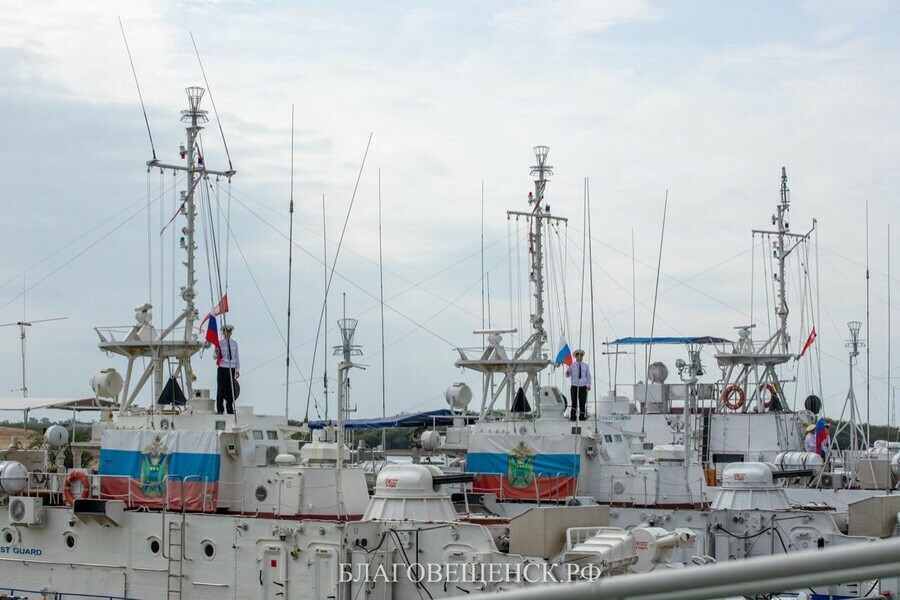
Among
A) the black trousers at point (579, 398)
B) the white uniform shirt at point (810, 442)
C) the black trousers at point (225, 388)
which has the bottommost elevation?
the white uniform shirt at point (810, 442)

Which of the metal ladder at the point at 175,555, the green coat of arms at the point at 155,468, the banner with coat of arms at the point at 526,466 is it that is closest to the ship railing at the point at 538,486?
the banner with coat of arms at the point at 526,466

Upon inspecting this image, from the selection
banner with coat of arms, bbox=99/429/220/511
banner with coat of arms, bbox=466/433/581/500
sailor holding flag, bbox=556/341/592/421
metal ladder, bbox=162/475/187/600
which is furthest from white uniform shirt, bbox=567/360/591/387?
metal ladder, bbox=162/475/187/600

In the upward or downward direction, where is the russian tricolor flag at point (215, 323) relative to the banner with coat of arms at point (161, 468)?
upward

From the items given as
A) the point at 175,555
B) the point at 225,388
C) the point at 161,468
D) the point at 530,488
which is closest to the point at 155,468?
the point at 161,468

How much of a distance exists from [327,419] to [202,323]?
3.94 meters

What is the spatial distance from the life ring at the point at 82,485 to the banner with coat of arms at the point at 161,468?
310 mm

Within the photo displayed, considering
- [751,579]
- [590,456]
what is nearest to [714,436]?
[590,456]

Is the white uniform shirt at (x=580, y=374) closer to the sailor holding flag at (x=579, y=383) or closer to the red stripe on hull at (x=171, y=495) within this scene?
the sailor holding flag at (x=579, y=383)

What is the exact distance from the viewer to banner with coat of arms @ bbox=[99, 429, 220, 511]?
79.6ft

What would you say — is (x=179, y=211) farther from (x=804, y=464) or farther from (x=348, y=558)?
(x=804, y=464)

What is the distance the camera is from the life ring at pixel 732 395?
43.3 meters

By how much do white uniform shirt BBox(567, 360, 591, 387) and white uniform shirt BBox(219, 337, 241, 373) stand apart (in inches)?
426

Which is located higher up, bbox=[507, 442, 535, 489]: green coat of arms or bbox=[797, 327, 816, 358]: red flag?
bbox=[797, 327, 816, 358]: red flag

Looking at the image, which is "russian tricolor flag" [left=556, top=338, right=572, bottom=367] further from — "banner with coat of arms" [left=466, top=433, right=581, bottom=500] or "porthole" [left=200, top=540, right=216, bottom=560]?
"porthole" [left=200, top=540, right=216, bottom=560]
